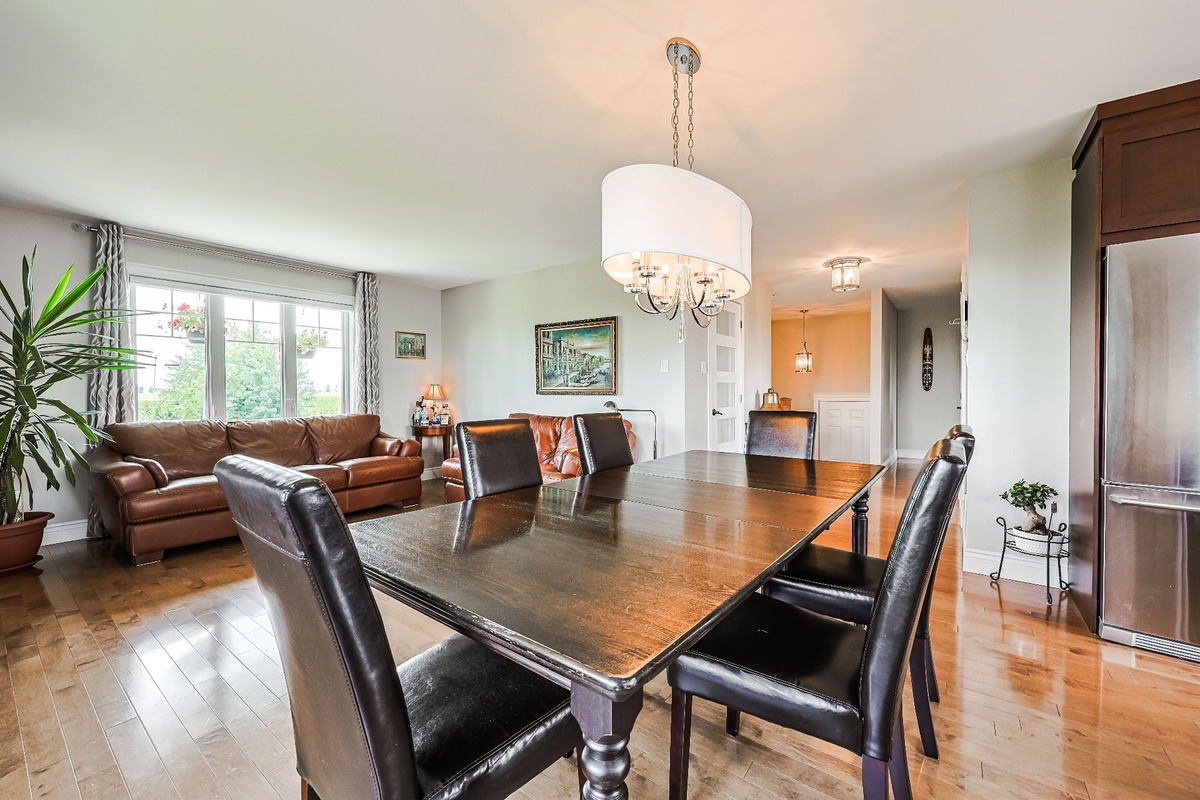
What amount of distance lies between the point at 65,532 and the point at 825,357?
8.95m

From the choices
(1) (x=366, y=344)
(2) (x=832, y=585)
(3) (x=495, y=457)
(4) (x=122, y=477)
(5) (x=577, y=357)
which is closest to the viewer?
(2) (x=832, y=585)

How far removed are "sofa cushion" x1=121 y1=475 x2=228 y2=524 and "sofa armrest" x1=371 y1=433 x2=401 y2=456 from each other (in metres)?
1.46

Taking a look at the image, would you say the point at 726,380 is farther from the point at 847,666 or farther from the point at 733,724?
the point at 847,666

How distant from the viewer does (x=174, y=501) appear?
3.40m

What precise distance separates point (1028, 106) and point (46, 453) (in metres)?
6.30

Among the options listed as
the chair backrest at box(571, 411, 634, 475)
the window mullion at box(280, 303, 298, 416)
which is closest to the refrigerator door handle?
the chair backrest at box(571, 411, 634, 475)

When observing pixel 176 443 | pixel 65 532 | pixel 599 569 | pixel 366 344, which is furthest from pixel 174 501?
pixel 599 569

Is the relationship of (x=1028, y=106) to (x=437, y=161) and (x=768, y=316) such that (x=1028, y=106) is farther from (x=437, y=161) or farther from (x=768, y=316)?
(x=768, y=316)

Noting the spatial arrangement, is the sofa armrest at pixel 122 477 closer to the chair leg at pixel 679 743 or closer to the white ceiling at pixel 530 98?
the white ceiling at pixel 530 98

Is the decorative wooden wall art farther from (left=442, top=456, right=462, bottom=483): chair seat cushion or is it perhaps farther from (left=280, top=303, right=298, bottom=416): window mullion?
(left=280, top=303, right=298, bottom=416): window mullion

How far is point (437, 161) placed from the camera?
110 inches

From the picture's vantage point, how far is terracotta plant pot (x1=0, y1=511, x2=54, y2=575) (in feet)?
9.87

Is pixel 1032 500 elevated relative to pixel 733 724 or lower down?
elevated

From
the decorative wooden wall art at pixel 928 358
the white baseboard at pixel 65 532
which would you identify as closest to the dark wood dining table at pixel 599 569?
the white baseboard at pixel 65 532
